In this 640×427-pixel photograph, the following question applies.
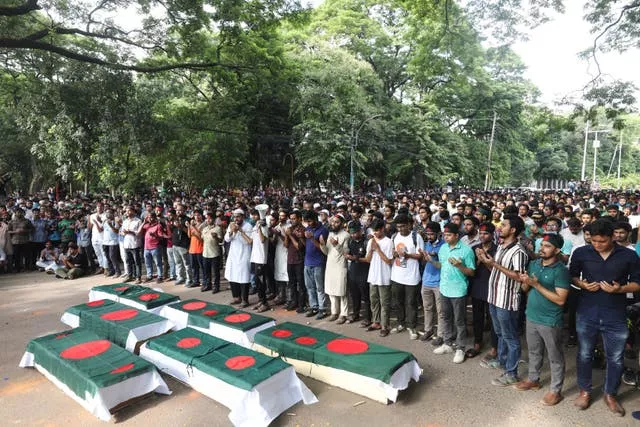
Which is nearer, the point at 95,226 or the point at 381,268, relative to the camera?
the point at 381,268

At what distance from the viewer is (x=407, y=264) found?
568cm

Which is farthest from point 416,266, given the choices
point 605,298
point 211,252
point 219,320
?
point 211,252

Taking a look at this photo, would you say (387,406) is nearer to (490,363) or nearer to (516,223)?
(490,363)

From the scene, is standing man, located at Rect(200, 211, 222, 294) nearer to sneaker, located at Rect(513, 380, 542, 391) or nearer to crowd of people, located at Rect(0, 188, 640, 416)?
crowd of people, located at Rect(0, 188, 640, 416)

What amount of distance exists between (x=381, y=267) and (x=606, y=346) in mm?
2816

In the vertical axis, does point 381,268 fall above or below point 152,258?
above

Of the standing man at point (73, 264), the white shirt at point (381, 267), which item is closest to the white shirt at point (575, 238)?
the white shirt at point (381, 267)

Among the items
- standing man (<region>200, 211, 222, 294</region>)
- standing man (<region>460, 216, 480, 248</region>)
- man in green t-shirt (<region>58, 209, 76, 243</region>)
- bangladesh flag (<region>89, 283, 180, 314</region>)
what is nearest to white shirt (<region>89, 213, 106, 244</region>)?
man in green t-shirt (<region>58, 209, 76, 243</region>)

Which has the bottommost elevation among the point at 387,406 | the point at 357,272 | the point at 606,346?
the point at 387,406

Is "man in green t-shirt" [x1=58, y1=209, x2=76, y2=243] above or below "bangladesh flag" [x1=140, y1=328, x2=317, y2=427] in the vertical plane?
above

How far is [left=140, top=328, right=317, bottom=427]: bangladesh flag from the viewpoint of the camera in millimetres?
3684

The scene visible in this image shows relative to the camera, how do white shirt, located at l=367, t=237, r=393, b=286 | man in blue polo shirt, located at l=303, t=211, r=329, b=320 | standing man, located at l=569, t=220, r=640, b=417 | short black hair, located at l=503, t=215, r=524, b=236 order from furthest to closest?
man in blue polo shirt, located at l=303, t=211, r=329, b=320, white shirt, located at l=367, t=237, r=393, b=286, short black hair, located at l=503, t=215, r=524, b=236, standing man, located at l=569, t=220, r=640, b=417

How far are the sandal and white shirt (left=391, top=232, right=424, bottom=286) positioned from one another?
1103 millimetres

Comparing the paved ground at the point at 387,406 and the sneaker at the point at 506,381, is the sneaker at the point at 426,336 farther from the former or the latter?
the sneaker at the point at 506,381
